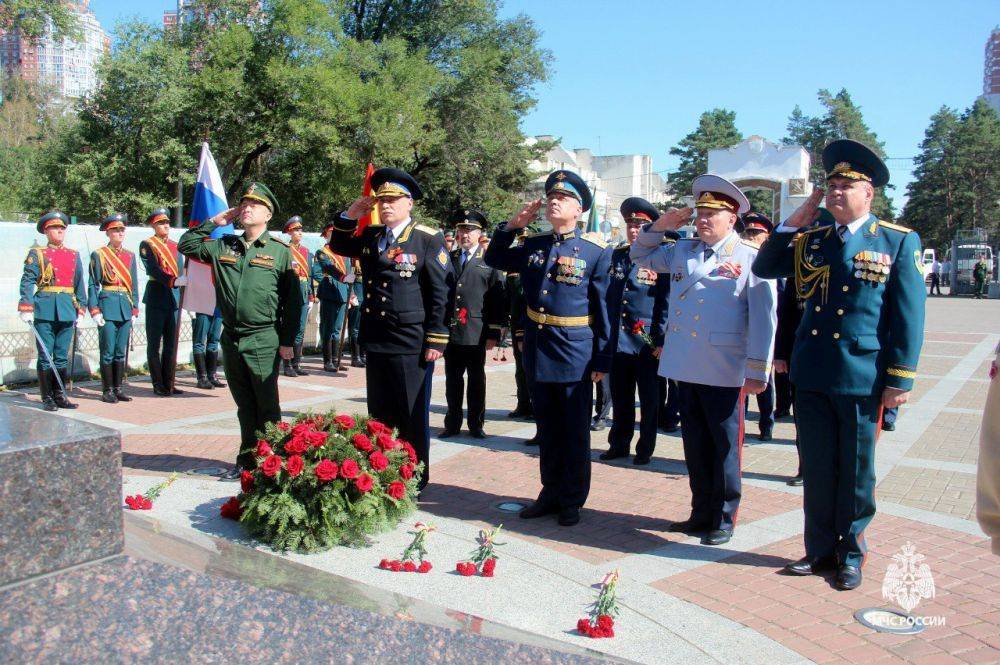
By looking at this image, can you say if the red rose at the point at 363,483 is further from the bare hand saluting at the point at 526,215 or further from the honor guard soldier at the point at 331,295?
the honor guard soldier at the point at 331,295

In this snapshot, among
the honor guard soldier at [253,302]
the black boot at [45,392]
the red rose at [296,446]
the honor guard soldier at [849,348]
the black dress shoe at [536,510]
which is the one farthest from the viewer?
the black boot at [45,392]

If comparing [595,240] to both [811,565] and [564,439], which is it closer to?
[564,439]

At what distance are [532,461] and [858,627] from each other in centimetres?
356

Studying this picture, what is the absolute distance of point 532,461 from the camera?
7109mm

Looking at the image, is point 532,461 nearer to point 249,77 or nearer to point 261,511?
point 261,511

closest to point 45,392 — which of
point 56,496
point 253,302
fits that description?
point 253,302

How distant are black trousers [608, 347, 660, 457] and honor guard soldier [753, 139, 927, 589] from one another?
2657 mm

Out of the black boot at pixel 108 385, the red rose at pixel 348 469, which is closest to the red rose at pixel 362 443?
the red rose at pixel 348 469

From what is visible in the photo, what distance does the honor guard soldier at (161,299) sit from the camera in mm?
9742

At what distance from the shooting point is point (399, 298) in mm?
5590

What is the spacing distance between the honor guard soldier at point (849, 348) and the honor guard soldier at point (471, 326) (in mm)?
3770

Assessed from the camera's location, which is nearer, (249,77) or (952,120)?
(249,77)

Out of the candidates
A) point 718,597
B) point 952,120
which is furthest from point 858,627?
point 952,120

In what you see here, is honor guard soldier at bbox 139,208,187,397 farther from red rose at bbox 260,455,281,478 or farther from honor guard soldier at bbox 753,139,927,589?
honor guard soldier at bbox 753,139,927,589
